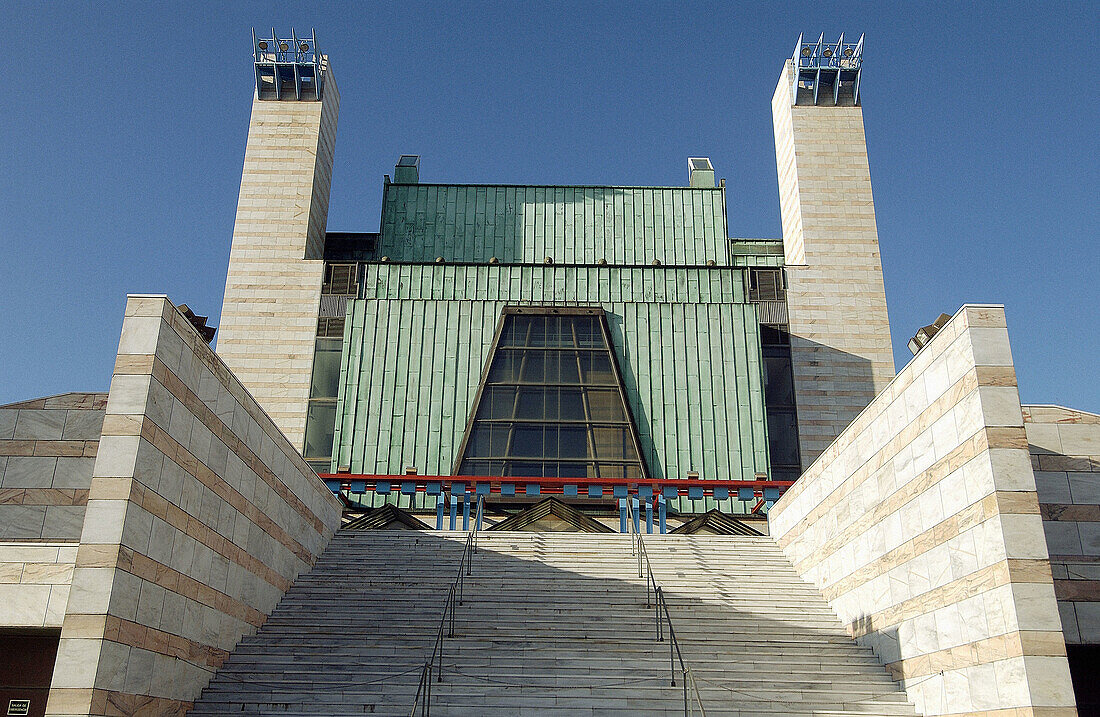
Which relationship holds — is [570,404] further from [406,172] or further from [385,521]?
[406,172]

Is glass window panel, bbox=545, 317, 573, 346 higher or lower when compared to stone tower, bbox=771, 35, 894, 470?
lower

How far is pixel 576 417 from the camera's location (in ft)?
107

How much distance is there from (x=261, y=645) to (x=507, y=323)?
1953 cm

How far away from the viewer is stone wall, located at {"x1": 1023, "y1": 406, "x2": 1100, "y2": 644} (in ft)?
48.4

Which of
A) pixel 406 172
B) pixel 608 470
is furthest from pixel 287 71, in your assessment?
pixel 608 470

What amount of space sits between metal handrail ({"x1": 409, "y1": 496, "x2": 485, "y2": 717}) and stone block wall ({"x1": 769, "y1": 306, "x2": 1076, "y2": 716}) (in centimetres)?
703

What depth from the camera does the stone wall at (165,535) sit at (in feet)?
40.4

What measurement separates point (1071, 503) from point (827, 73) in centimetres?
3077

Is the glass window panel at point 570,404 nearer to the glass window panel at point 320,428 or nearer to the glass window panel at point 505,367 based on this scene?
the glass window panel at point 505,367

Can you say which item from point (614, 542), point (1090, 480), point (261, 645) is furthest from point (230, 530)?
point (1090, 480)

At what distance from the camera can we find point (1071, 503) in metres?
15.5

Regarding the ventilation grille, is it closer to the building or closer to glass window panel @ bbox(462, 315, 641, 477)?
the building

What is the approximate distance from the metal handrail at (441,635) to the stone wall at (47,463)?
6.63m

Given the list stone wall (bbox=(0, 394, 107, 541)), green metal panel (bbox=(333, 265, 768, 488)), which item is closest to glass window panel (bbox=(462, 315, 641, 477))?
green metal panel (bbox=(333, 265, 768, 488))
